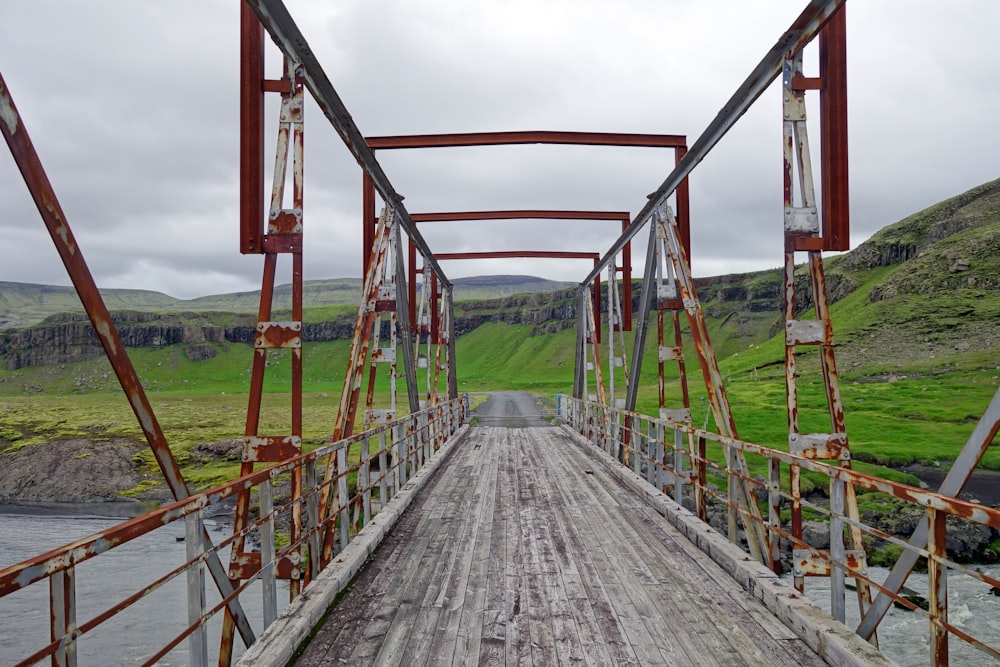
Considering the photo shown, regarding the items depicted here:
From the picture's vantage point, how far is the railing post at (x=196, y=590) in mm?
3396

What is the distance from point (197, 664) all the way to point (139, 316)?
201949mm

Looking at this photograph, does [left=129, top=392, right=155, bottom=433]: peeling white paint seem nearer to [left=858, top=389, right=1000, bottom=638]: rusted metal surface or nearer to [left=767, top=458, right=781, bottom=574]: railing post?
[left=858, top=389, right=1000, bottom=638]: rusted metal surface

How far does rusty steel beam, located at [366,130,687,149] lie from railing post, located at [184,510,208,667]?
421 inches

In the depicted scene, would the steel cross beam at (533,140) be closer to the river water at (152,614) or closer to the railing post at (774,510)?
the railing post at (774,510)

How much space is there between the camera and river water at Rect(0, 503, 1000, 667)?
12.6 metres

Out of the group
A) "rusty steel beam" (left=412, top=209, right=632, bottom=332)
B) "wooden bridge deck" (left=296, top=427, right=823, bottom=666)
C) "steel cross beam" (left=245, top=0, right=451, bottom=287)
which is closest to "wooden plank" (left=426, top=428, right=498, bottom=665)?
"wooden bridge deck" (left=296, top=427, right=823, bottom=666)

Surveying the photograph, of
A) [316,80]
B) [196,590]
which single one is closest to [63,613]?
[196,590]

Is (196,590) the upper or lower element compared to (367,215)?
lower

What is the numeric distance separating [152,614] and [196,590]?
1491 cm

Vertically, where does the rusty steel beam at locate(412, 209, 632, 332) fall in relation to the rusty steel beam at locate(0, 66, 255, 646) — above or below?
above

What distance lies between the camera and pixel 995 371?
5184 cm

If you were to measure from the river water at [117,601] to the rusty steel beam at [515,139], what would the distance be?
952 cm

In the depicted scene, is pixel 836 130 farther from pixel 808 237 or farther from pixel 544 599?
pixel 544 599

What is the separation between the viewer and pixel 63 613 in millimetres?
2420
